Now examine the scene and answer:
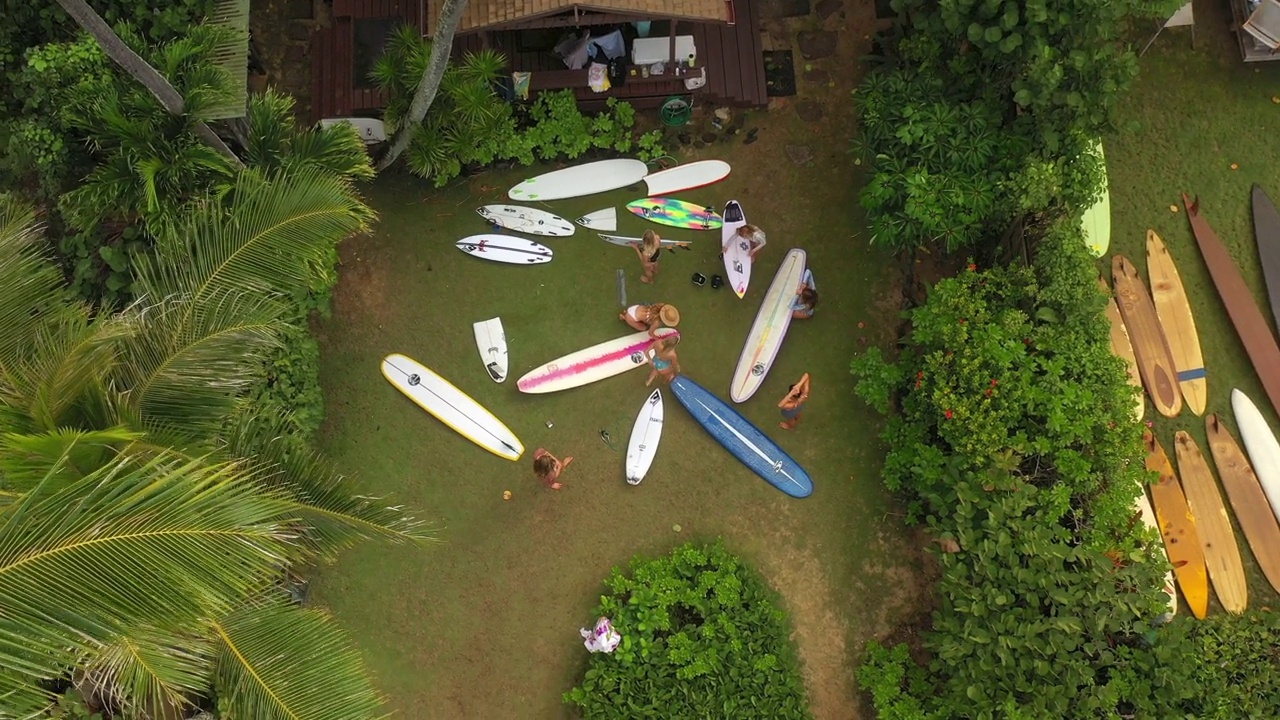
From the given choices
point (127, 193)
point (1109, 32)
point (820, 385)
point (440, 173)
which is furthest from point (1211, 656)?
point (127, 193)

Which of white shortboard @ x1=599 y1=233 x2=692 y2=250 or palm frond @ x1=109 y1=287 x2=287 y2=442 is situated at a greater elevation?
palm frond @ x1=109 y1=287 x2=287 y2=442

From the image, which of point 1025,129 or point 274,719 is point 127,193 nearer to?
point 274,719

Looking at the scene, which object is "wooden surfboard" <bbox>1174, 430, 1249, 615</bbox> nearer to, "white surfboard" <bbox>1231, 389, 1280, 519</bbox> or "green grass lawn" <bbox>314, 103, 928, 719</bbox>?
"white surfboard" <bbox>1231, 389, 1280, 519</bbox>

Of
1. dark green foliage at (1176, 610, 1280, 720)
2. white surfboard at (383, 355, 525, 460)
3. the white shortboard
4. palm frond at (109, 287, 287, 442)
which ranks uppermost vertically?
palm frond at (109, 287, 287, 442)

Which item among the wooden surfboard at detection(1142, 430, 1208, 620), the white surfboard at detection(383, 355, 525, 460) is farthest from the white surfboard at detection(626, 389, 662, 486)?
the wooden surfboard at detection(1142, 430, 1208, 620)

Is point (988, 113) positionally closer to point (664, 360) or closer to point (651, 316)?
point (651, 316)

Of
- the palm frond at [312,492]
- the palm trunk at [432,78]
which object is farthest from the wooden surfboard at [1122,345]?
the palm frond at [312,492]
